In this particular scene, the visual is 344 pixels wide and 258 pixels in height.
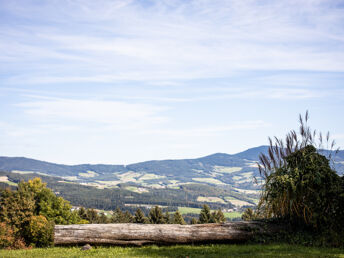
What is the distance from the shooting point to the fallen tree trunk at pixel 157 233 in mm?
15508

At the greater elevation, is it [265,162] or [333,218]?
[265,162]

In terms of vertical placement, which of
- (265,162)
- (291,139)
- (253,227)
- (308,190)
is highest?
(291,139)

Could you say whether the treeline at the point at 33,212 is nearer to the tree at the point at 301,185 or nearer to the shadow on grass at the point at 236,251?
the shadow on grass at the point at 236,251

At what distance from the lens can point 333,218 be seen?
14.0m

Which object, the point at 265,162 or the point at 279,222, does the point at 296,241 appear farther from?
the point at 265,162

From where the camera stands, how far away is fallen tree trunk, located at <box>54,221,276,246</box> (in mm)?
15508

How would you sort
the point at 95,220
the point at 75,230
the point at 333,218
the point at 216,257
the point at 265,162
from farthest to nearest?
the point at 95,220, the point at 75,230, the point at 265,162, the point at 333,218, the point at 216,257

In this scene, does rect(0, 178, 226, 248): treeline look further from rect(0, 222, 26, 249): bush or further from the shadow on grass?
the shadow on grass

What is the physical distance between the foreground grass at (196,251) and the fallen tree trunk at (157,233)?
1.36ft

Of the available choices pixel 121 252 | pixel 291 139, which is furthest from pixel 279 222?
pixel 121 252

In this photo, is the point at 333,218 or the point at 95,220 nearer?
the point at 333,218

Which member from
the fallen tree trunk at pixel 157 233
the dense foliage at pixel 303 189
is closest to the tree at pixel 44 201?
the fallen tree trunk at pixel 157 233

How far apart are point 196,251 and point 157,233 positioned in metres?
2.40

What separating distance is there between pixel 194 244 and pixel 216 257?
345 centimetres
